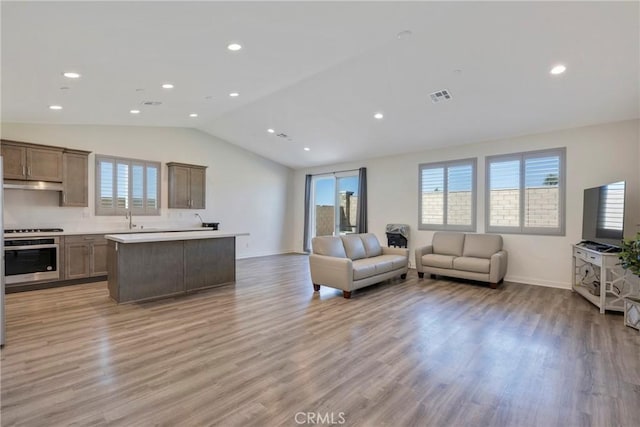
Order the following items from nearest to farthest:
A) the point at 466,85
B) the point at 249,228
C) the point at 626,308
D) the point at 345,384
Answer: the point at 345,384
the point at 626,308
the point at 466,85
the point at 249,228

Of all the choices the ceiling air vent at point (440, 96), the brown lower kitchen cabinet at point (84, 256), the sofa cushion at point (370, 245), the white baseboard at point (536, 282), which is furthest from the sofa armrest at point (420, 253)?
the brown lower kitchen cabinet at point (84, 256)

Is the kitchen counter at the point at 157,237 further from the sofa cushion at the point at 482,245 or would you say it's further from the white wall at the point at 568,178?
the sofa cushion at the point at 482,245

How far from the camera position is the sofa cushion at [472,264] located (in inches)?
209

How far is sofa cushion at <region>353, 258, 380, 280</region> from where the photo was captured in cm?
477

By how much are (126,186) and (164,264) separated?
9.51 ft

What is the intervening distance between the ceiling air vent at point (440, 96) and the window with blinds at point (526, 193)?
6.73ft

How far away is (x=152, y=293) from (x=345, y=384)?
3.32m

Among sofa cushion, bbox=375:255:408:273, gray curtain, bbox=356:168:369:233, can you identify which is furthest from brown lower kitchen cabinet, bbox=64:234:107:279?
gray curtain, bbox=356:168:369:233

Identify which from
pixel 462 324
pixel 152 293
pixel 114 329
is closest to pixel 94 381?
pixel 114 329

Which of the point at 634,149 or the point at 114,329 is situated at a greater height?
the point at 634,149

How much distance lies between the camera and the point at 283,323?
3615mm

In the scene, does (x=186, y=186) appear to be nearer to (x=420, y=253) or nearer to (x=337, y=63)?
(x=337, y=63)

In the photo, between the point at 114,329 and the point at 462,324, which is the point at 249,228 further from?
the point at 462,324

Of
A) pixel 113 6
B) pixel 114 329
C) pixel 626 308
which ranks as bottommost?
pixel 114 329
